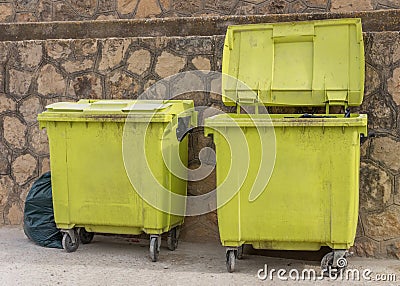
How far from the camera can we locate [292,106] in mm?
5156

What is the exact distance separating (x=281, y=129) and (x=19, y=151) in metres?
2.73

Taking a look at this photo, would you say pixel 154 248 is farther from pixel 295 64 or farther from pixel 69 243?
pixel 295 64

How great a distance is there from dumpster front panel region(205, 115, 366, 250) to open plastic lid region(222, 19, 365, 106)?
0.65m

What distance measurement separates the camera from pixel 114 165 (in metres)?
4.86

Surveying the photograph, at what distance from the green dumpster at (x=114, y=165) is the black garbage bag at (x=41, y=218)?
312mm

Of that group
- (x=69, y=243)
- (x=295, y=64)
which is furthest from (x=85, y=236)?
(x=295, y=64)

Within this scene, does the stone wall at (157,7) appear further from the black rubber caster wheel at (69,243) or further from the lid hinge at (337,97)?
the black rubber caster wheel at (69,243)

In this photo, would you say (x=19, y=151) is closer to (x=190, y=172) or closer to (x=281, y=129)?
(x=190, y=172)

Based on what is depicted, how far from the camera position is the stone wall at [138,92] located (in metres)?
5.04

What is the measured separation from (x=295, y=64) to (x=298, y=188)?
115 cm

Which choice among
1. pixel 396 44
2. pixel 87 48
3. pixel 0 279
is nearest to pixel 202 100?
pixel 87 48

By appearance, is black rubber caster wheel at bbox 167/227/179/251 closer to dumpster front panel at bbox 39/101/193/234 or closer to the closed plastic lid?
dumpster front panel at bbox 39/101/193/234

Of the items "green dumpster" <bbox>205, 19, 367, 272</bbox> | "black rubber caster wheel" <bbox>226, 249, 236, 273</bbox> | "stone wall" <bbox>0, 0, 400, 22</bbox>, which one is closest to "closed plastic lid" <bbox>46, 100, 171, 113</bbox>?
"green dumpster" <bbox>205, 19, 367, 272</bbox>

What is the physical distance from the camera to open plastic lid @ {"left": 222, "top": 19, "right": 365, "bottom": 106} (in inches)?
194
